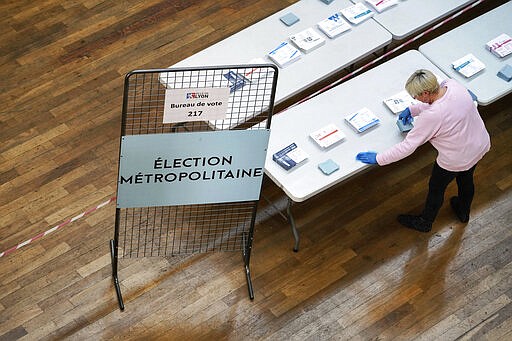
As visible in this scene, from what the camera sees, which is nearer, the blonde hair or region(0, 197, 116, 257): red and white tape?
the blonde hair

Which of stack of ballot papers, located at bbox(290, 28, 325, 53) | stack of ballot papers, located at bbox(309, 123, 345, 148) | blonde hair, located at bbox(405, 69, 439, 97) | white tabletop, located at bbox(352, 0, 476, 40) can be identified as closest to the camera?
blonde hair, located at bbox(405, 69, 439, 97)

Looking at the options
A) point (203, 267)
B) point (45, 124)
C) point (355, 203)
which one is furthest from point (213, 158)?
point (45, 124)

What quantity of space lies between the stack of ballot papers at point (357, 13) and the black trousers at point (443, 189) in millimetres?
1212

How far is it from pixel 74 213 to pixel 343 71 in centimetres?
217

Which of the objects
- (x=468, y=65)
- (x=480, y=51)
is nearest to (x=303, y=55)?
(x=468, y=65)

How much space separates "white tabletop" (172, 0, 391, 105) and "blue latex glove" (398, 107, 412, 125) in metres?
0.59

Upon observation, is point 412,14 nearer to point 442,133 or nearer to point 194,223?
point 442,133

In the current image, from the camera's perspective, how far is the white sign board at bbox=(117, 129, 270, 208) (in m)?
4.91

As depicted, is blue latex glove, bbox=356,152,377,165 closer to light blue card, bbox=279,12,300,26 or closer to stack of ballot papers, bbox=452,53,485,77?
stack of ballot papers, bbox=452,53,485,77

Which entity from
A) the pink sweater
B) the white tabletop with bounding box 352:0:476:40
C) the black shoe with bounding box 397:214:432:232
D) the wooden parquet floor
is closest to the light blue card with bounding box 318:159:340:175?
the pink sweater

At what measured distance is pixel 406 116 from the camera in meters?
5.86

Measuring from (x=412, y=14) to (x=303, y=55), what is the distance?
85cm

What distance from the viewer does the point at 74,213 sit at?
6156 mm

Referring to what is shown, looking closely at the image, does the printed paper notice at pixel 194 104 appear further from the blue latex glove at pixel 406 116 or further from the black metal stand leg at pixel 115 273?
the blue latex glove at pixel 406 116
